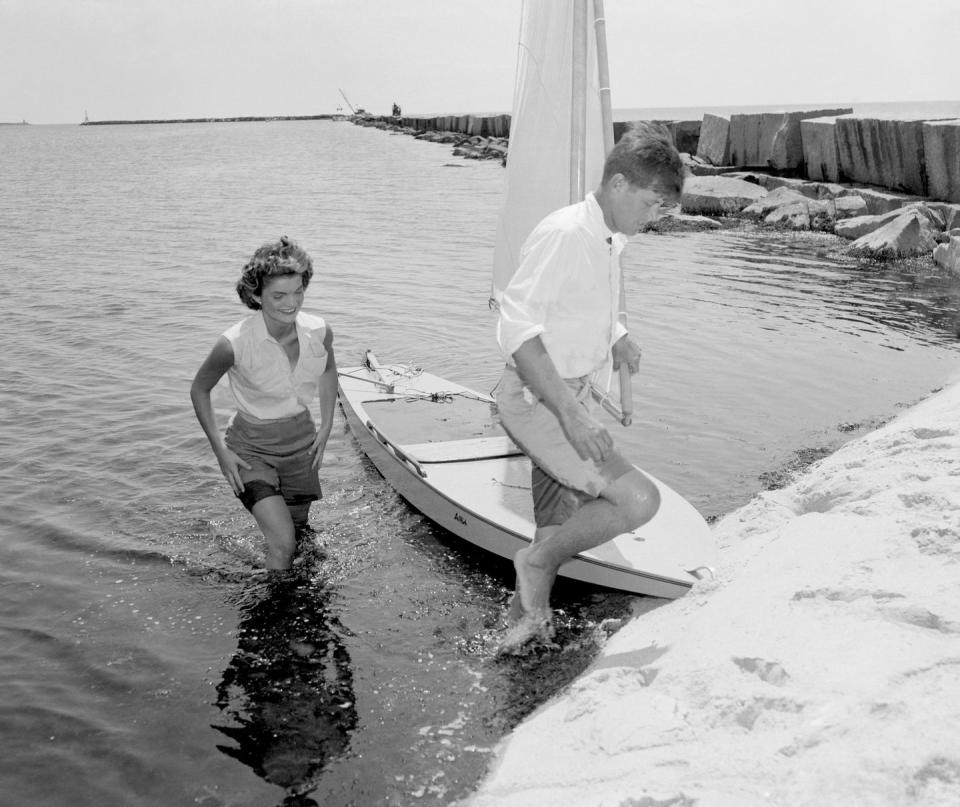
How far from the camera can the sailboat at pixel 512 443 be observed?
5758mm

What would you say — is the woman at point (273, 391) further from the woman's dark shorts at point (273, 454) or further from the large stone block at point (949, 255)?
the large stone block at point (949, 255)

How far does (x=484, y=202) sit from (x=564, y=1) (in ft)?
93.7

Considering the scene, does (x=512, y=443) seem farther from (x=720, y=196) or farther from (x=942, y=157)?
(x=720, y=196)

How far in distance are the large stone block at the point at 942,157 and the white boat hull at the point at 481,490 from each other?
17.3 meters

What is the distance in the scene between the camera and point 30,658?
5152 mm

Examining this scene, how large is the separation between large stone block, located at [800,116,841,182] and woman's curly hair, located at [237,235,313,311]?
25616 millimetres

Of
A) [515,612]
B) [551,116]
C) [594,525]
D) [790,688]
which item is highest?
[551,116]

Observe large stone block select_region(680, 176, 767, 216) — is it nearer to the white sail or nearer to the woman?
the white sail

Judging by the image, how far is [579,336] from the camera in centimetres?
415

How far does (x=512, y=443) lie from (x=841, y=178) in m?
24.2

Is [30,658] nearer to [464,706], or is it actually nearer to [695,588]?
[464,706]

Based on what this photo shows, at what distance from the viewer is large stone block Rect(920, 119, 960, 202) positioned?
21500 millimetres

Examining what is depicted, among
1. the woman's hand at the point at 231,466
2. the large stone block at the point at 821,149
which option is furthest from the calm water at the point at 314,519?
the large stone block at the point at 821,149

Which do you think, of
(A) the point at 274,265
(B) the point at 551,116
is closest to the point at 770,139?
(B) the point at 551,116
